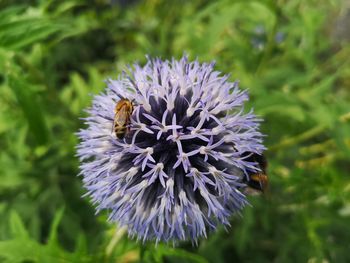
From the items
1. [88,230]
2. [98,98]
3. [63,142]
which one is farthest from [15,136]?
[98,98]

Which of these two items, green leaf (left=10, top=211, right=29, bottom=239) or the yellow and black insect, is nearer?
the yellow and black insect

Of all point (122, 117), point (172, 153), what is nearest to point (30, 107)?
point (122, 117)

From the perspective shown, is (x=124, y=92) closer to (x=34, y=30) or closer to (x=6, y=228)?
(x=34, y=30)

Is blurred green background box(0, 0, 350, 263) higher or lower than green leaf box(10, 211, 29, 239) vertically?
higher

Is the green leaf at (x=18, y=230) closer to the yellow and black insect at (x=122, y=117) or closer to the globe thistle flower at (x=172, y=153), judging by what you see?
the globe thistle flower at (x=172, y=153)

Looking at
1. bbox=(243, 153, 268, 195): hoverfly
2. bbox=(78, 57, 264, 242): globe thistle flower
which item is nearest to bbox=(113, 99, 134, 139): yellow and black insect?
bbox=(78, 57, 264, 242): globe thistle flower

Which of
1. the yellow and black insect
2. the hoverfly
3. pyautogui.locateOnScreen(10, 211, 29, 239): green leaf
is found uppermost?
the yellow and black insect

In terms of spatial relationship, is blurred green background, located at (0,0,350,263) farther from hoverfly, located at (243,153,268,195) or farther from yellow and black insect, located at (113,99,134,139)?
yellow and black insect, located at (113,99,134,139)
